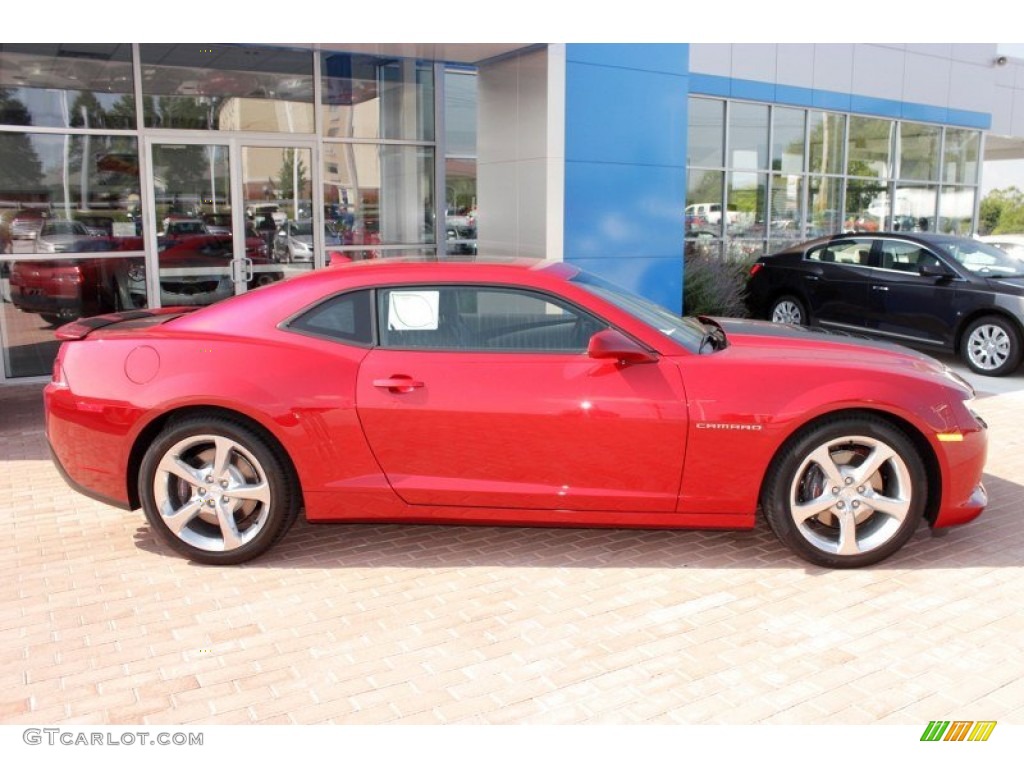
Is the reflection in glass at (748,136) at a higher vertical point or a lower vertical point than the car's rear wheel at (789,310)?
higher

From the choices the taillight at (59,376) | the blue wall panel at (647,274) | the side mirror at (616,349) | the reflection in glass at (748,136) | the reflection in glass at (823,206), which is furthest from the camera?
the reflection in glass at (823,206)

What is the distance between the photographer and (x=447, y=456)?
4.47 m

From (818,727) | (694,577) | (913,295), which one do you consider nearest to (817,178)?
(913,295)

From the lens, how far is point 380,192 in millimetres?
11078

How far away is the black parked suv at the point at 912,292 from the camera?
10180mm

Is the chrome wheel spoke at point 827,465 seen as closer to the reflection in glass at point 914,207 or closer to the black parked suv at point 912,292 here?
the black parked suv at point 912,292

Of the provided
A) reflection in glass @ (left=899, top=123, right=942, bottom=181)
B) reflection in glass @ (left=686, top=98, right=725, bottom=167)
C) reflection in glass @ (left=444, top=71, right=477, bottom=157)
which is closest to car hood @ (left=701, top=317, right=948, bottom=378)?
reflection in glass @ (left=444, top=71, right=477, bottom=157)

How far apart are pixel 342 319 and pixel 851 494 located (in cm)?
263

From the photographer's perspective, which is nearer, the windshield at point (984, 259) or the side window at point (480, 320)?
the side window at point (480, 320)

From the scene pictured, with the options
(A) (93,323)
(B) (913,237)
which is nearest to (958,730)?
(A) (93,323)

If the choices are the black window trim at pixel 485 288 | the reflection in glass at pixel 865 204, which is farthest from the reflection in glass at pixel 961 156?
the black window trim at pixel 485 288

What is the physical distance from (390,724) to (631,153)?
291 inches

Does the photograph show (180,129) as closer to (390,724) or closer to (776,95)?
(390,724)

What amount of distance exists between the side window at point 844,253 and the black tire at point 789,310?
614mm
